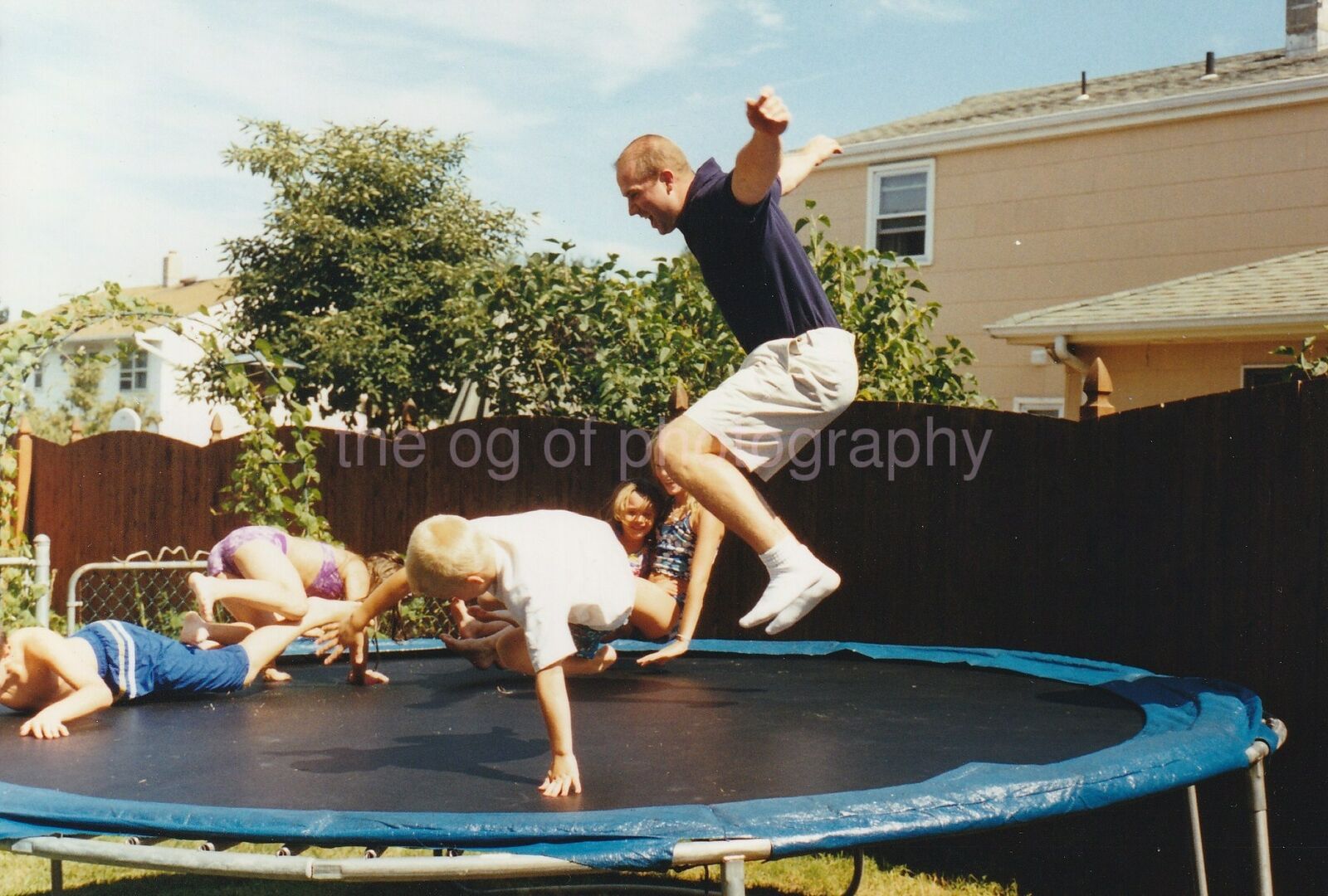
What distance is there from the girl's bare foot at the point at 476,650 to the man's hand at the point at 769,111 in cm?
185

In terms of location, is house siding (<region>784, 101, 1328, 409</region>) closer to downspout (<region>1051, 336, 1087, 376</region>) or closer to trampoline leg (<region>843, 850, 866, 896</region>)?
downspout (<region>1051, 336, 1087, 376</region>)

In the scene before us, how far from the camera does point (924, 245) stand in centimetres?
923

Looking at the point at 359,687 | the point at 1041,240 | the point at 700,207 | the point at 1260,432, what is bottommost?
the point at 359,687

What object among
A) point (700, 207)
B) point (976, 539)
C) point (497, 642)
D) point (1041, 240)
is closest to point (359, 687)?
point (497, 642)

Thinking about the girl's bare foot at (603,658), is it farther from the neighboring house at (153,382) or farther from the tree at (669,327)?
the neighboring house at (153,382)

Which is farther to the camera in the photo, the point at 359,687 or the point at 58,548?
the point at 58,548

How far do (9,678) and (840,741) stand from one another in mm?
1731

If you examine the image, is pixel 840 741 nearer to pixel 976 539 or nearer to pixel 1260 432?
pixel 1260 432

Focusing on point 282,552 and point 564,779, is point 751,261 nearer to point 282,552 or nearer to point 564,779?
point 564,779

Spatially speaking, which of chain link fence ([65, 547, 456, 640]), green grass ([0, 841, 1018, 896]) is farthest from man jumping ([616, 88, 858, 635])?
chain link fence ([65, 547, 456, 640])

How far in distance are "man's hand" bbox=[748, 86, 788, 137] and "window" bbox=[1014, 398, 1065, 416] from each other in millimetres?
6656

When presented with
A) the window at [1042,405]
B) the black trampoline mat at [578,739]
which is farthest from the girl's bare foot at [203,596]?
the window at [1042,405]

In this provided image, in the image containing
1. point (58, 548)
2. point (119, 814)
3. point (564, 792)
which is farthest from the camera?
point (58, 548)

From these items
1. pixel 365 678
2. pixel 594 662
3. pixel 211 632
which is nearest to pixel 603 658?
pixel 594 662
